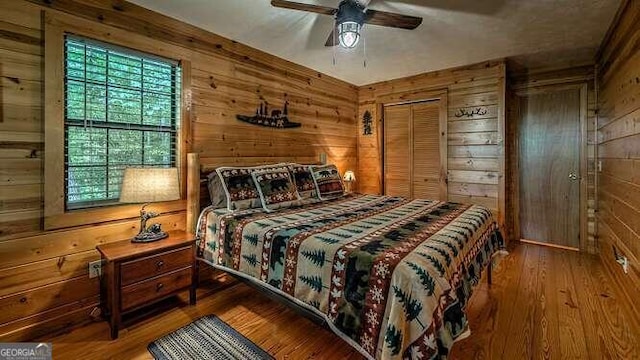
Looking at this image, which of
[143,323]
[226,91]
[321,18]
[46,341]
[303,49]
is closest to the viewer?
[46,341]

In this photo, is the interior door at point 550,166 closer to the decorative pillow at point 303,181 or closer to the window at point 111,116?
the decorative pillow at point 303,181

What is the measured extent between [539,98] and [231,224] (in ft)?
13.8

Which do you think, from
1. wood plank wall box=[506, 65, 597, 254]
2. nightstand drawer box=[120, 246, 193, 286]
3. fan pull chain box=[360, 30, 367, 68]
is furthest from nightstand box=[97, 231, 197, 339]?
wood plank wall box=[506, 65, 597, 254]

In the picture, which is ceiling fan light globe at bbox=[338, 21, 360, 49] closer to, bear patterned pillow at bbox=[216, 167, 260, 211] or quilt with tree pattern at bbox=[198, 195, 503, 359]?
→ quilt with tree pattern at bbox=[198, 195, 503, 359]

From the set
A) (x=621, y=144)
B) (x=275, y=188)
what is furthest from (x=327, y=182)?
(x=621, y=144)

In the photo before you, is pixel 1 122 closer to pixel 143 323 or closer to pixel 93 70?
pixel 93 70

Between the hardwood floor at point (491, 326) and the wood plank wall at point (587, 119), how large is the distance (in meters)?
1.21

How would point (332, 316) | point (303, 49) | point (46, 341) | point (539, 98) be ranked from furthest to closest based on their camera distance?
point (539, 98) → point (303, 49) → point (46, 341) → point (332, 316)

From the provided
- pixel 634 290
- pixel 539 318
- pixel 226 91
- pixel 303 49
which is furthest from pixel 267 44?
pixel 634 290

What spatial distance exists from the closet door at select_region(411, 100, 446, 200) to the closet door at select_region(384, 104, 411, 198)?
10 centimetres

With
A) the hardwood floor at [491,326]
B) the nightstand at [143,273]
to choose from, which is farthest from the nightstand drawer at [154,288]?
the hardwood floor at [491,326]

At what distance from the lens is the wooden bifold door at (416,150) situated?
4.13 metres

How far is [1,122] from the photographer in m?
1.77

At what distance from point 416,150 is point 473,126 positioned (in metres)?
0.85
